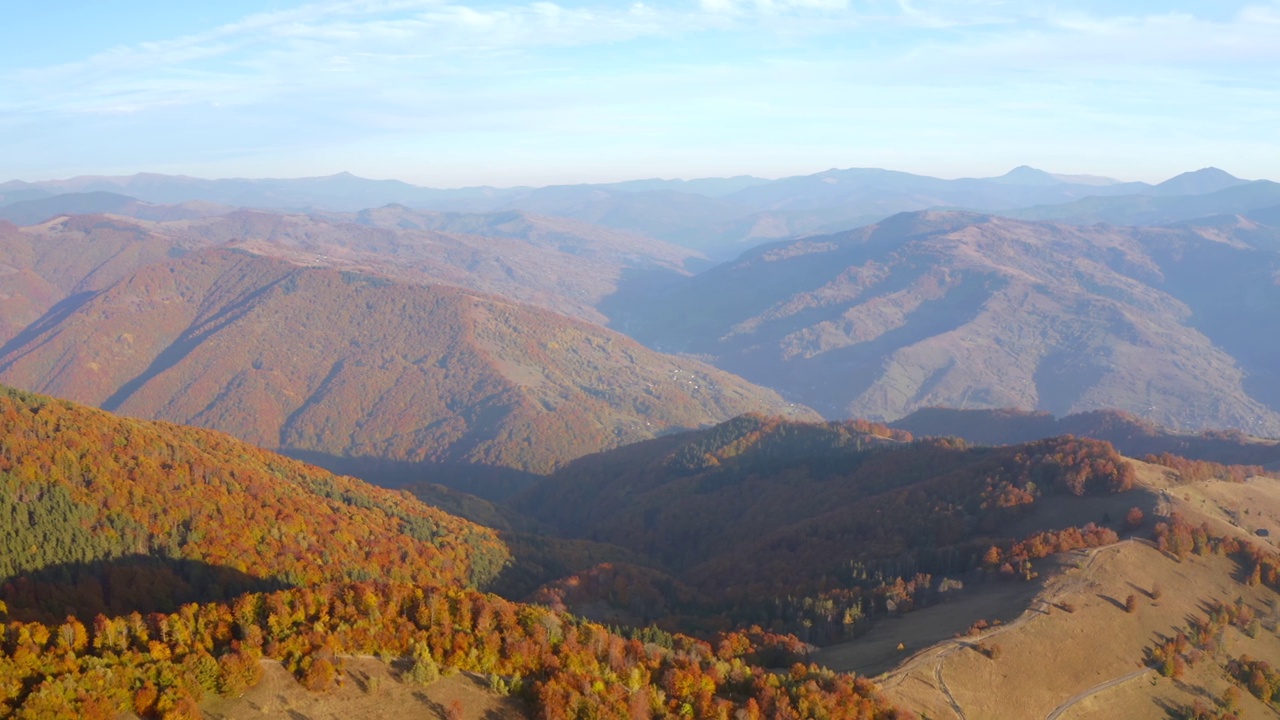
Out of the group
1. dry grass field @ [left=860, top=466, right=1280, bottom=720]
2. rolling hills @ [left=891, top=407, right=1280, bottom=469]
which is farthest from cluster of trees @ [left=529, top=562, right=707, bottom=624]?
rolling hills @ [left=891, top=407, right=1280, bottom=469]

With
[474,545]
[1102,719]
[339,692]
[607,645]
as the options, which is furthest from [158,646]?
[474,545]

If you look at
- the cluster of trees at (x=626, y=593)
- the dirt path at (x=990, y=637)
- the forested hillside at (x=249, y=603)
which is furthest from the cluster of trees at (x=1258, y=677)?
the cluster of trees at (x=626, y=593)

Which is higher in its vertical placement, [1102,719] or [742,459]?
[1102,719]

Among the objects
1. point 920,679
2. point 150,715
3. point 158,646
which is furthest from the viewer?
point 920,679

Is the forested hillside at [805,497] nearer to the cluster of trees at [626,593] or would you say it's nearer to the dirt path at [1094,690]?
the cluster of trees at [626,593]

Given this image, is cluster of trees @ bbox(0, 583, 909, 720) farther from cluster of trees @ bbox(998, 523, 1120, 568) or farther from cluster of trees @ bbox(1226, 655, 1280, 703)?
Result: cluster of trees @ bbox(998, 523, 1120, 568)

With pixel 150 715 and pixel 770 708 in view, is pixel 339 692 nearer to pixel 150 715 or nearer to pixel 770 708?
pixel 150 715
